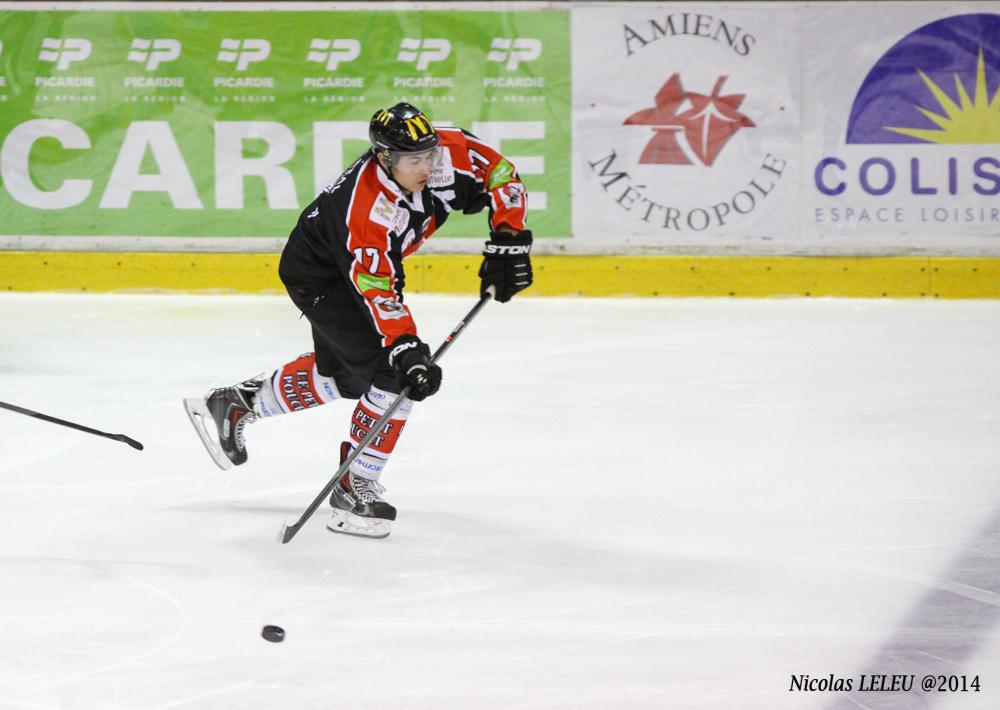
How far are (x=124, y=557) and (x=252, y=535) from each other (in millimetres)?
325

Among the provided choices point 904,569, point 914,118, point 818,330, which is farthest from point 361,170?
point 914,118

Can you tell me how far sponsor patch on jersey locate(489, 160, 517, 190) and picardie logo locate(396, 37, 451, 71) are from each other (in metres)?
4.44

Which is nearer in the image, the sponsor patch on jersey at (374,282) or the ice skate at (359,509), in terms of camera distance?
the sponsor patch on jersey at (374,282)

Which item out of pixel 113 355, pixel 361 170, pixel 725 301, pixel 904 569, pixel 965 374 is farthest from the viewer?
pixel 725 301

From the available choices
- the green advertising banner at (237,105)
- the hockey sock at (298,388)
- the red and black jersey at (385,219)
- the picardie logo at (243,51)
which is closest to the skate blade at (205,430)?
the hockey sock at (298,388)

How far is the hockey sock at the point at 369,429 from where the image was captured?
3643mm

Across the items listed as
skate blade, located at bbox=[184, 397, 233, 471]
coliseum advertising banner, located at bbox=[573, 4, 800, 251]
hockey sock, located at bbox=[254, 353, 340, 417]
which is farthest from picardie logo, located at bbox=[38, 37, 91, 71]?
hockey sock, located at bbox=[254, 353, 340, 417]

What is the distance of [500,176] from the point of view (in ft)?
12.3

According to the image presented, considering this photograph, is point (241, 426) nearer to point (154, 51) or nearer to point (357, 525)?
point (357, 525)

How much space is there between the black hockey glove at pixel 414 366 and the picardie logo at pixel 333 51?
16.3 ft

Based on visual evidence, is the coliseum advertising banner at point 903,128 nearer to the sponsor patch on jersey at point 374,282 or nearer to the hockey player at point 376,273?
the hockey player at point 376,273

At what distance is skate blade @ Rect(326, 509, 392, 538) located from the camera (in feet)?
11.7

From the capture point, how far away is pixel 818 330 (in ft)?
22.2

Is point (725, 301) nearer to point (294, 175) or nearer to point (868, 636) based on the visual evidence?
point (294, 175)
